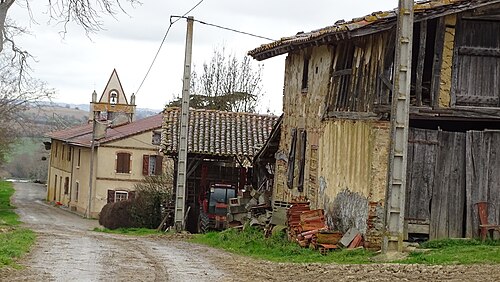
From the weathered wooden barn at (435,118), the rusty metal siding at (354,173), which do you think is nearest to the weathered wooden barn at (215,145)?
the rusty metal siding at (354,173)

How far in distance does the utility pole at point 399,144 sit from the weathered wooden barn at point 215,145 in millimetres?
17604

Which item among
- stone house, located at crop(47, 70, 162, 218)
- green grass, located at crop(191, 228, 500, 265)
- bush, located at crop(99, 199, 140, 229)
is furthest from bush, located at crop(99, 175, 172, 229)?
green grass, located at crop(191, 228, 500, 265)

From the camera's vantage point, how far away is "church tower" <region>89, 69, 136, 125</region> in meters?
72.6

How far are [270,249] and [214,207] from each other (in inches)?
603

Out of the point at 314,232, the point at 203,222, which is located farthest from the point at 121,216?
the point at 314,232

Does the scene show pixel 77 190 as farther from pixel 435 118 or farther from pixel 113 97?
pixel 435 118

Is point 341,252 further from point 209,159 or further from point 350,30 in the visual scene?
point 209,159

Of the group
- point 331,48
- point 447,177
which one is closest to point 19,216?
point 331,48

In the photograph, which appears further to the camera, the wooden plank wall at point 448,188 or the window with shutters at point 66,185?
the window with shutters at point 66,185

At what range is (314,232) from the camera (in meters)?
Result: 18.5

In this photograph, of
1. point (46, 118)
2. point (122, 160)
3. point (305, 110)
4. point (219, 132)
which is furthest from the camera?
point (122, 160)

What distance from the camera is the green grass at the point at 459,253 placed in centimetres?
1389

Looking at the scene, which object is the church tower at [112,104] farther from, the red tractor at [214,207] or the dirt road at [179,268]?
the dirt road at [179,268]

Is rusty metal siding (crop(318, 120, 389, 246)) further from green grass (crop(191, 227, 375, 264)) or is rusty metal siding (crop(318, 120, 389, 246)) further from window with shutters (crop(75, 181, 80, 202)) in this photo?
window with shutters (crop(75, 181, 80, 202))
